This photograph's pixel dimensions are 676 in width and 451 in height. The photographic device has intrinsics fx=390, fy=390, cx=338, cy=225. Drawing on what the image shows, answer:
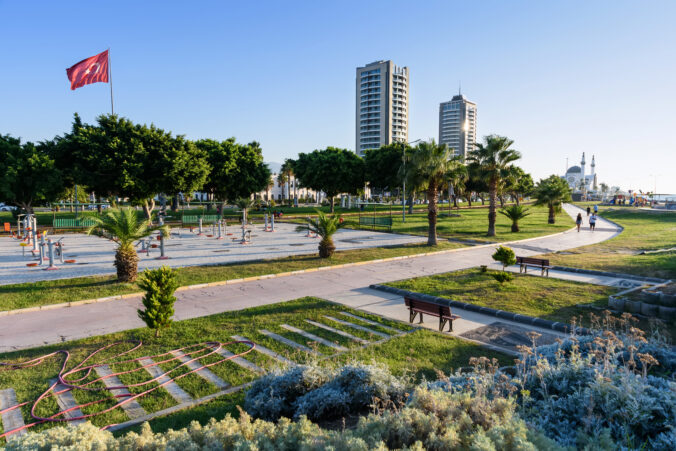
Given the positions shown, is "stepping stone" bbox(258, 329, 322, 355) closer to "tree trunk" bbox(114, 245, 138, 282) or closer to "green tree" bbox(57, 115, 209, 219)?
"tree trunk" bbox(114, 245, 138, 282)

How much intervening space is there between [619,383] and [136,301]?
1156 centimetres

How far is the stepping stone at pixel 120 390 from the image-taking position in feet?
18.2

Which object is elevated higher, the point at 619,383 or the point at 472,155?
the point at 472,155

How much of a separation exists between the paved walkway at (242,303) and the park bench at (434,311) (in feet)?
1.12

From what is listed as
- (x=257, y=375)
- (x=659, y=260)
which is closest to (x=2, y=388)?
(x=257, y=375)

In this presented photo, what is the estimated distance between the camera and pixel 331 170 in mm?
55812

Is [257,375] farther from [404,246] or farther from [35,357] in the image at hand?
[404,246]

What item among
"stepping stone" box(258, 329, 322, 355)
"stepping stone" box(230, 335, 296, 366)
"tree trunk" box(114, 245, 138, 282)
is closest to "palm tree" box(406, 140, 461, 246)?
"tree trunk" box(114, 245, 138, 282)

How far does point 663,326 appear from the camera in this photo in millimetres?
8547

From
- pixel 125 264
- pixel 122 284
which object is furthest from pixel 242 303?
pixel 125 264

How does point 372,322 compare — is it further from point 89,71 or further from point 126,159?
point 89,71

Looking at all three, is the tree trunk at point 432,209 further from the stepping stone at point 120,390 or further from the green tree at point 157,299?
the stepping stone at point 120,390

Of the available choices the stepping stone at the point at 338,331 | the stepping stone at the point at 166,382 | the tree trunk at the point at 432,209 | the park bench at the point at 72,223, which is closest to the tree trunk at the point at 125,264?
the stepping stone at the point at 166,382

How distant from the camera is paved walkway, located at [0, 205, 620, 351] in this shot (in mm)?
Answer: 8961
